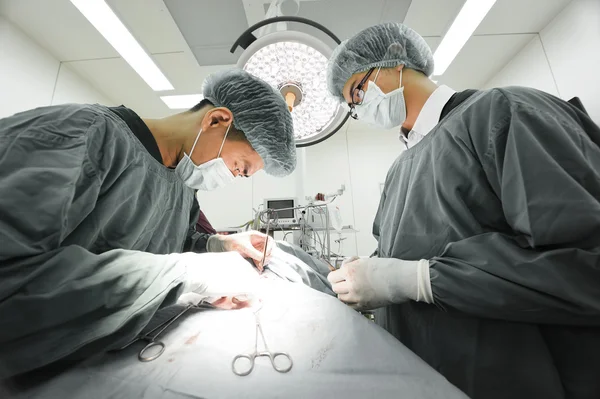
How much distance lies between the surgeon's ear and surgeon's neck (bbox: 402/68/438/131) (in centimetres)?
70

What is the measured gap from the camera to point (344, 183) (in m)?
3.70

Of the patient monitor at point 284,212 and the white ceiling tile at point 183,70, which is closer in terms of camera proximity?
the patient monitor at point 284,212

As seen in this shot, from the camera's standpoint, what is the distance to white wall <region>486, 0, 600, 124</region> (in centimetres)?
193

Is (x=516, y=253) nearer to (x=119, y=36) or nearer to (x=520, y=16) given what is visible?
(x=119, y=36)

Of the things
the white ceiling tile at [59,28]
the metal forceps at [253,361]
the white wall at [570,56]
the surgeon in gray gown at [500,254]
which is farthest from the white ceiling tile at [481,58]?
the white ceiling tile at [59,28]

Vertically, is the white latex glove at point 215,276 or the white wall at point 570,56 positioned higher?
the white wall at point 570,56

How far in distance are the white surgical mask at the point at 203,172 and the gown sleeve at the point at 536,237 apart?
811 mm

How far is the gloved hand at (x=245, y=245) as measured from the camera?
1.12 meters

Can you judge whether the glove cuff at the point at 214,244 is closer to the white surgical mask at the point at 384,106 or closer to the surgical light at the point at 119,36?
the white surgical mask at the point at 384,106

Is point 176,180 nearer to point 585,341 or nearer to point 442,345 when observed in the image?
point 442,345

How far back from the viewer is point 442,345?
643 millimetres

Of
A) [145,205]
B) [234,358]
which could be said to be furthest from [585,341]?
[145,205]

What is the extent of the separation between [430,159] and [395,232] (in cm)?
27

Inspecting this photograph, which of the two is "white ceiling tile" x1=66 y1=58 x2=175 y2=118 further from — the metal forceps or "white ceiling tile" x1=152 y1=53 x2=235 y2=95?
the metal forceps
